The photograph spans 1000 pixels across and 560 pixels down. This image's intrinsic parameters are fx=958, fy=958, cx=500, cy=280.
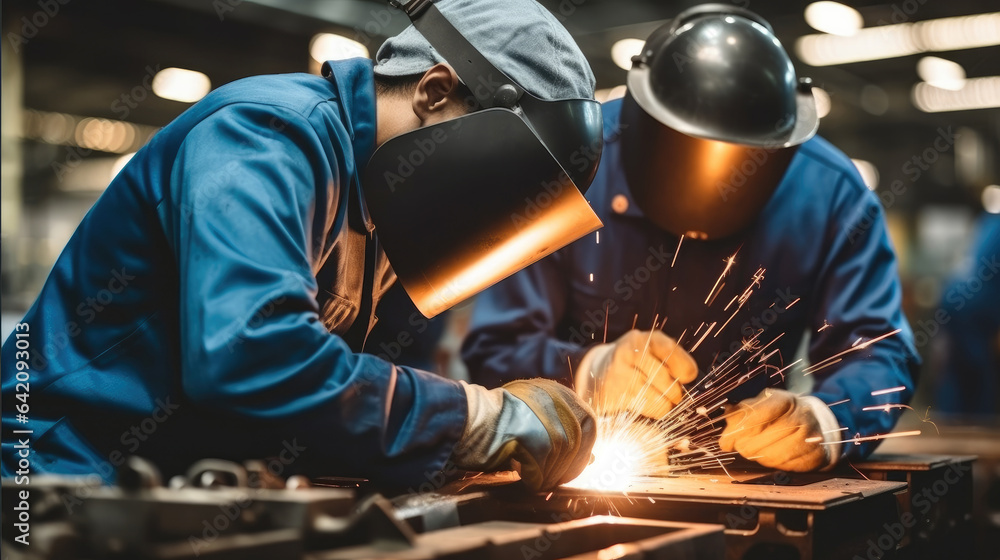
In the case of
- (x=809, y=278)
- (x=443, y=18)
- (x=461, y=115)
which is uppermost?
(x=443, y=18)

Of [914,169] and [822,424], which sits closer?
[822,424]

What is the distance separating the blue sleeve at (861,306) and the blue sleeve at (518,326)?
0.67 m

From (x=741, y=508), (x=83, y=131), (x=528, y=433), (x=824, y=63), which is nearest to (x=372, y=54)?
(x=824, y=63)

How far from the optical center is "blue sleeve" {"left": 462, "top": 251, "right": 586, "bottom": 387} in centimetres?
250

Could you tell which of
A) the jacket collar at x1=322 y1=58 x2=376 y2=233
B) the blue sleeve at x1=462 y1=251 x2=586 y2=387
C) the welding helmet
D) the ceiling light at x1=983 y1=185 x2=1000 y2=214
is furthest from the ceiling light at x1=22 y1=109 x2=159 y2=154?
the ceiling light at x1=983 y1=185 x2=1000 y2=214

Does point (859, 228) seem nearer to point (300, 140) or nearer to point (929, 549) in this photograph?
point (929, 549)

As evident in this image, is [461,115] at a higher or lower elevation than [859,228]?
higher

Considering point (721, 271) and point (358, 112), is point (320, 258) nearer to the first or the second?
point (358, 112)

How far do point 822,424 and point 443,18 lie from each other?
45.1 inches

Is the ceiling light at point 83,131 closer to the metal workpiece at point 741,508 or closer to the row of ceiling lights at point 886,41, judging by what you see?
the row of ceiling lights at point 886,41

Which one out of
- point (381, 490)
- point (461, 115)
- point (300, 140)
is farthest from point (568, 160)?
point (381, 490)

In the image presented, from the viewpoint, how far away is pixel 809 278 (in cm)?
247

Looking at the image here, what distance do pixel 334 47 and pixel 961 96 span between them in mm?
7000

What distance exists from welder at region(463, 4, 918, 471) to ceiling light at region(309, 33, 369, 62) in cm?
456
